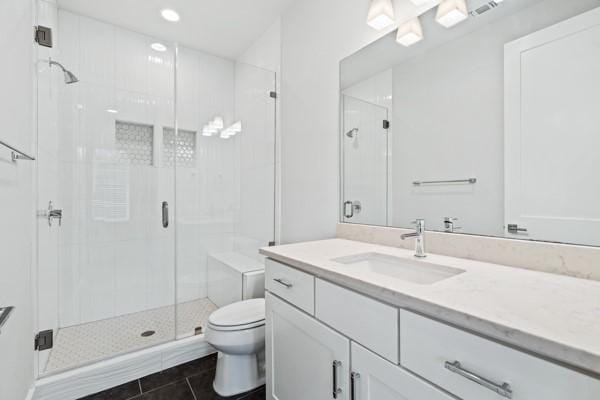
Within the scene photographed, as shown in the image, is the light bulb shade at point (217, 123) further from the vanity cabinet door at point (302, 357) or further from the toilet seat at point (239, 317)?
the vanity cabinet door at point (302, 357)

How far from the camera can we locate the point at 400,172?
4.64ft

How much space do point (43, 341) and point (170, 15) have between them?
2.49 metres

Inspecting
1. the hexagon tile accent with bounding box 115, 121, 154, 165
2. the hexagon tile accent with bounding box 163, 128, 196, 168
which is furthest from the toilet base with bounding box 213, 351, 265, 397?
the hexagon tile accent with bounding box 115, 121, 154, 165

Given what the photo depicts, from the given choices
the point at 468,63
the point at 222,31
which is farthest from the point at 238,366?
the point at 222,31

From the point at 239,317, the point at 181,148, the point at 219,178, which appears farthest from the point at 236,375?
the point at 181,148

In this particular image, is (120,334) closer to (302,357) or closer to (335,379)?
(302,357)

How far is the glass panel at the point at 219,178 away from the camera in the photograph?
2465 mm

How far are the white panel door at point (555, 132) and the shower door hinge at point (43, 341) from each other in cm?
241

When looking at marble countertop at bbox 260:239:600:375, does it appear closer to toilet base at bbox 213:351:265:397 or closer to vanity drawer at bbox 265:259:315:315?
vanity drawer at bbox 265:259:315:315

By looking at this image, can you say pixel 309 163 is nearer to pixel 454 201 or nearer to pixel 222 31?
pixel 454 201

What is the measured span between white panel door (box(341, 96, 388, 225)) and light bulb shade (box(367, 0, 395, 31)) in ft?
1.28

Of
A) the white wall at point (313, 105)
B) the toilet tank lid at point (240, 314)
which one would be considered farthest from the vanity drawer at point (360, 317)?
the white wall at point (313, 105)

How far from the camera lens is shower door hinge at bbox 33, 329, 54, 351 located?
1525 millimetres

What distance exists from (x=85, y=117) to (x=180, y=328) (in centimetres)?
184
